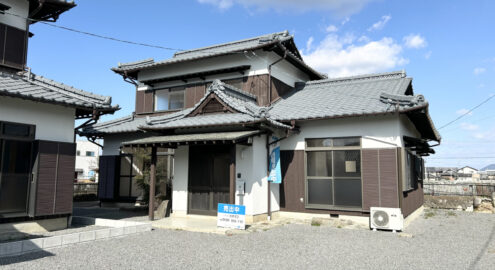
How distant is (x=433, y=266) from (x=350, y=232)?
3227 mm

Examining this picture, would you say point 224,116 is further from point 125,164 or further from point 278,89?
point 125,164

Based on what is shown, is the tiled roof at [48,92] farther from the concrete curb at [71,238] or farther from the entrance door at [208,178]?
the concrete curb at [71,238]

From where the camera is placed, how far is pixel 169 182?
12.9 m

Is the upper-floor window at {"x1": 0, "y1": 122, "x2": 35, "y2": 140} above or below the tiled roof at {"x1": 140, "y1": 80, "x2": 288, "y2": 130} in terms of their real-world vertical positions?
below

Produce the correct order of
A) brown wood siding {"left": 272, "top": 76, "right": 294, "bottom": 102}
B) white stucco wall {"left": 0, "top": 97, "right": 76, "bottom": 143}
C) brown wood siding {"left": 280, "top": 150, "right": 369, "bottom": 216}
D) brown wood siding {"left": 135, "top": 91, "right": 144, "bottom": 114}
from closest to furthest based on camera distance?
white stucco wall {"left": 0, "top": 97, "right": 76, "bottom": 143}
brown wood siding {"left": 280, "top": 150, "right": 369, "bottom": 216}
brown wood siding {"left": 272, "top": 76, "right": 294, "bottom": 102}
brown wood siding {"left": 135, "top": 91, "right": 144, "bottom": 114}

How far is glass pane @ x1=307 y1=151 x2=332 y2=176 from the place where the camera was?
1064cm

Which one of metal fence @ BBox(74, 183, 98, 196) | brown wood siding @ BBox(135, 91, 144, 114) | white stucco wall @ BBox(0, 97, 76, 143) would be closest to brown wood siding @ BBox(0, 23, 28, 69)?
white stucco wall @ BBox(0, 97, 76, 143)

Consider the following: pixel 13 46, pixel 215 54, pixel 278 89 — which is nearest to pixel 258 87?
pixel 278 89

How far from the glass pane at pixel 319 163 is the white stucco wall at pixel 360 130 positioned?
460 mm

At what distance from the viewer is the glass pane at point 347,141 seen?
33.7 feet

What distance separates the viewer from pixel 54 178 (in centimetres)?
847

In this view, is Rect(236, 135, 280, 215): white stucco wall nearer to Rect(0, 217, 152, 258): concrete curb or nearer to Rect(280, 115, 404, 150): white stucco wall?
Rect(280, 115, 404, 150): white stucco wall

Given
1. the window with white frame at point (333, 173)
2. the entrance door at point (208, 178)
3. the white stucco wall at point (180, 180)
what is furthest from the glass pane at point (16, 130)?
the window with white frame at point (333, 173)

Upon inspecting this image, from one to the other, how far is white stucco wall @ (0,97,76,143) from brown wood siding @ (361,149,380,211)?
8.49m
